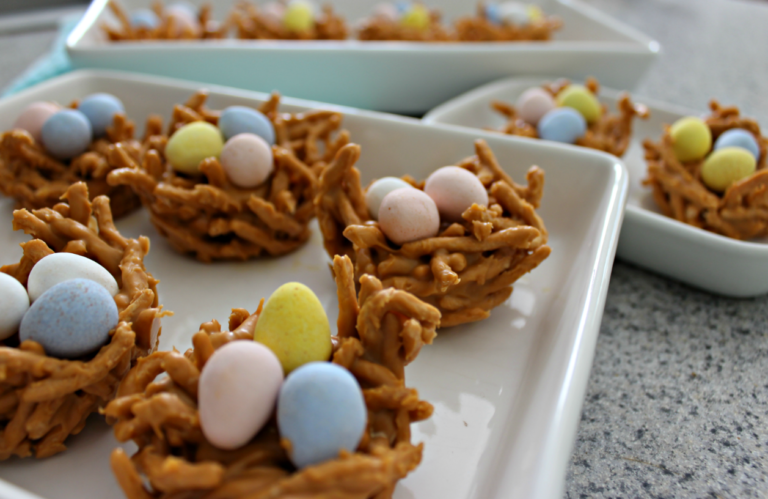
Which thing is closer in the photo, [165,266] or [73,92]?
[165,266]

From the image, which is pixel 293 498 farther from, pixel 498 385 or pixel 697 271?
pixel 697 271

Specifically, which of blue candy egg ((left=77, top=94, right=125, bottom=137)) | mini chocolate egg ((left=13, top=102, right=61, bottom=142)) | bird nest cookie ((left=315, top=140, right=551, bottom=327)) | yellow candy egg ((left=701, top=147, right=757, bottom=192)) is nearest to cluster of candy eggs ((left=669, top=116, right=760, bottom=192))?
yellow candy egg ((left=701, top=147, right=757, bottom=192))

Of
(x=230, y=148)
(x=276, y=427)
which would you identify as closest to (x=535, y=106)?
(x=230, y=148)

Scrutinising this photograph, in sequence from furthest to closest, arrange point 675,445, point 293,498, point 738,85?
1. point 738,85
2. point 675,445
3. point 293,498

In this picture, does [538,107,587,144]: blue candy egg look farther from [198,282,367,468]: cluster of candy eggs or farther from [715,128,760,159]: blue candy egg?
[198,282,367,468]: cluster of candy eggs

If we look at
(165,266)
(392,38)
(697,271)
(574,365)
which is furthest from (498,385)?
(392,38)

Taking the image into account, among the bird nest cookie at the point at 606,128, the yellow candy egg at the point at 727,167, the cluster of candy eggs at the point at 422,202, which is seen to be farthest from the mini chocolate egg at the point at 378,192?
the yellow candy egg at the point at 727,167

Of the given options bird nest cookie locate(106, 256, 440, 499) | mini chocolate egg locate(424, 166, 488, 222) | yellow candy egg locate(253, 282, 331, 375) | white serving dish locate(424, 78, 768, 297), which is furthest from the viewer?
white serving dish locate(424, 78, 768, 297)

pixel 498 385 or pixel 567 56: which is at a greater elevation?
pixel 567 56
